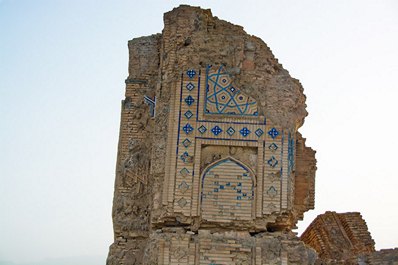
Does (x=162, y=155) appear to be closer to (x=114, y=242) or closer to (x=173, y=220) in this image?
(x=173, y=220)

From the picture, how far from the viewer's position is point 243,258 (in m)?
9.55

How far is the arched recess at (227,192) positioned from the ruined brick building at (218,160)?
0.05ft

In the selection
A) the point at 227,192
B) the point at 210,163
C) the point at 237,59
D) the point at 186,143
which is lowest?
the point at 227,192

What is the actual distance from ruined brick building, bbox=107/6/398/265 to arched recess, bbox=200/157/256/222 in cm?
1

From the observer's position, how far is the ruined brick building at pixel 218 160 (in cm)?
966

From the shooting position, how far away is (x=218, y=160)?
389 inches

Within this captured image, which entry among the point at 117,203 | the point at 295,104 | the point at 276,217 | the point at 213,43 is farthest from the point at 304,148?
the point at 117,203

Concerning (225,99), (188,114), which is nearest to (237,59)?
(225,99)

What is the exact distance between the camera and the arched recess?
31.8 feet

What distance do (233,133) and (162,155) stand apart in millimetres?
1061

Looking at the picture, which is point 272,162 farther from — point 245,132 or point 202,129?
point 202,129

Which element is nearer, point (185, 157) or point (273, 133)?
point (185, 157)

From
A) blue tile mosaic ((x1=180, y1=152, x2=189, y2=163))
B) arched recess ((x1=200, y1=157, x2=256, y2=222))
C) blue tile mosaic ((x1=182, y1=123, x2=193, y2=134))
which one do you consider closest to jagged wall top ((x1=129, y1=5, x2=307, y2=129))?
blue tile mosaic ((x1=182, y1=123, x2=193, y2=134))

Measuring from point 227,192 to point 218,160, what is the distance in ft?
1.55
